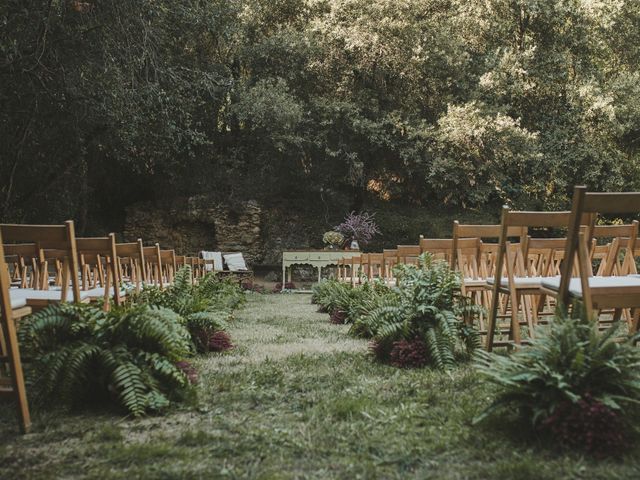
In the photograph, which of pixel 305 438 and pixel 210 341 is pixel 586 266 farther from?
pixel 210 341

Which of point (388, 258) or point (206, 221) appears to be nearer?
point (388, 258)

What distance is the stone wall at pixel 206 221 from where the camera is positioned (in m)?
16.5

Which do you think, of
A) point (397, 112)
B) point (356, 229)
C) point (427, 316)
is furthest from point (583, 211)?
point (397, 112)

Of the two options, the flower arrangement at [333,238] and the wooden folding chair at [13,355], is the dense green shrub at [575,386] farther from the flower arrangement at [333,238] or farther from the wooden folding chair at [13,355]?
the flower arrangement at [333,238]

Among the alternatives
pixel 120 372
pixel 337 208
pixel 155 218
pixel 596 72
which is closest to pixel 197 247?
pixel 155 218

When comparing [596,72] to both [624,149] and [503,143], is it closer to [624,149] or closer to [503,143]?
[624,149]

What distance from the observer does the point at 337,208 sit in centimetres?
1716

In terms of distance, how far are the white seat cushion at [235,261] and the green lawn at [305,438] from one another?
11905 millimetres

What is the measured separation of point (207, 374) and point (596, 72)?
16.6m

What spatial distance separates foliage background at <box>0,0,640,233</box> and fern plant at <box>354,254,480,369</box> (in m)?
10.0

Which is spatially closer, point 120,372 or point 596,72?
point 120,372

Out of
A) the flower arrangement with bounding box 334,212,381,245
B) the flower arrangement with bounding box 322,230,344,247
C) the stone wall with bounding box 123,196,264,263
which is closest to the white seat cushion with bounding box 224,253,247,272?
the stone wall with bounding box 123,196,264,263

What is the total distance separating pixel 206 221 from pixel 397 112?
6477 millimetres

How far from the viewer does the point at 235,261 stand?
1525 cm
